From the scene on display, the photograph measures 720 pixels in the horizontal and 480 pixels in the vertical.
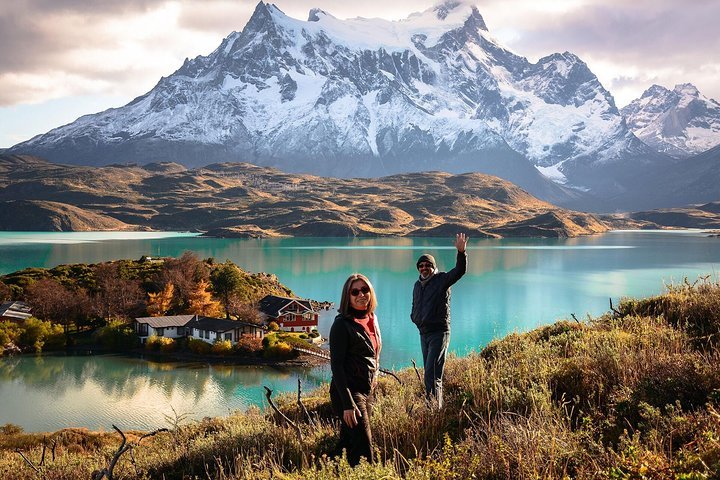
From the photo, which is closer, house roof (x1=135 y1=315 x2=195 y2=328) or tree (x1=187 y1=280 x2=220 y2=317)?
house roof (x1=135 y1=315 x2=195 y2=328)

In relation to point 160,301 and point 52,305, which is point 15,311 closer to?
point 52,305

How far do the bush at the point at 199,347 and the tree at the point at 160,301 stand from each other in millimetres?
9575

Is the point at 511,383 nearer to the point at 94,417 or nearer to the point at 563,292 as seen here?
the point at 94,417

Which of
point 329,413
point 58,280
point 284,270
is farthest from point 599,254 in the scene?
point 329,413

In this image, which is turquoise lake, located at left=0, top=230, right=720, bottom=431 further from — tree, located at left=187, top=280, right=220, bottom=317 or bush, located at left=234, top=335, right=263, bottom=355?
tree, located at left=187, top=280, right=220, bottom=317

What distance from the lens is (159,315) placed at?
5231 cm

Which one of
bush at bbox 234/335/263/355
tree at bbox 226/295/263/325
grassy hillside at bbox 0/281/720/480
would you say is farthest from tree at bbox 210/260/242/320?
grassy hillside at bbox 0/281/720/480

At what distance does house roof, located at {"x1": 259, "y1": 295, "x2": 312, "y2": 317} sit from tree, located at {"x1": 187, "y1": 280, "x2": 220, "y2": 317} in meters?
4.61

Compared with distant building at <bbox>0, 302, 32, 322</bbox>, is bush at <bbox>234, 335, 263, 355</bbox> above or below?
below

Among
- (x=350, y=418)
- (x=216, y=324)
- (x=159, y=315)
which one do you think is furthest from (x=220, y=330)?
(x=350, y=418)

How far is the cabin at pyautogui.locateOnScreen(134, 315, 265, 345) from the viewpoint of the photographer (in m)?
45.2

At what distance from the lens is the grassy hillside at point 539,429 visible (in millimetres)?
3973

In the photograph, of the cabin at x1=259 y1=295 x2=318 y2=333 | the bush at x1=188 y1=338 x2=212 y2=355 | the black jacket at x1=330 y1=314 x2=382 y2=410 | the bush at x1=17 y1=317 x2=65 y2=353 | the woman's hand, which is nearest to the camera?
the woman's hand

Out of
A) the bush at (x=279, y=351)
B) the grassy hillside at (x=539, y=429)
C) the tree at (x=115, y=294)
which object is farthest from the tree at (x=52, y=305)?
the grassy hillside at (x=539, y=429)
